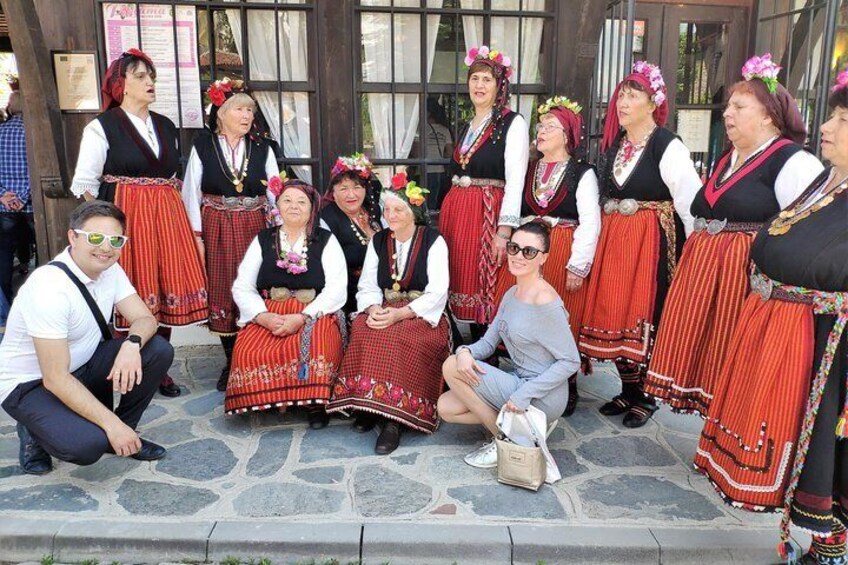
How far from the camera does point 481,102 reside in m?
3.82

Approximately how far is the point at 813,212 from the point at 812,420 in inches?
27.5

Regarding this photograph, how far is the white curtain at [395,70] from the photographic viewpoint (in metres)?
4.75

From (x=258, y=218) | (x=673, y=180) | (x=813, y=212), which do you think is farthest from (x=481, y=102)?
(x=813, y=212)

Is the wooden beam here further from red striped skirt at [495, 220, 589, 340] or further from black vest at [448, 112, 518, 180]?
red striped skirt at [495, 220, 589, 340]

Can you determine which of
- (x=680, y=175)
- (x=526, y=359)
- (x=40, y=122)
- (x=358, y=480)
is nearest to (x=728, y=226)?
(x=680, y=175)

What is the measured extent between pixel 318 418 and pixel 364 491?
0.81 meters

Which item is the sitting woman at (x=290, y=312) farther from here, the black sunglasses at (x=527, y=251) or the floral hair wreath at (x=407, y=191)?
the black sunglasses at (x=527, y=251)

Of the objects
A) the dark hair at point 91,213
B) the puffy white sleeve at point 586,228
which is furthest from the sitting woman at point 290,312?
the puffy white sleeve at point 586,228

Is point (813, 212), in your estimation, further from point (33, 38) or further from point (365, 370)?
point (33, 38)

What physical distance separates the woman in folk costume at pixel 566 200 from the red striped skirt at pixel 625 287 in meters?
0.10

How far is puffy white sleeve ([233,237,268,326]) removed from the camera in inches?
147

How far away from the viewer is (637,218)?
340 centimetres

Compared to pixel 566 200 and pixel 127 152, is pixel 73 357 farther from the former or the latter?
pixel 566 200

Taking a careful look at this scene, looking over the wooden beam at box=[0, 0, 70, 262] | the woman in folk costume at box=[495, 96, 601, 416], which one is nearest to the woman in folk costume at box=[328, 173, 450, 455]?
the woman in folk costume at box=[495, 96, 601, 416]
